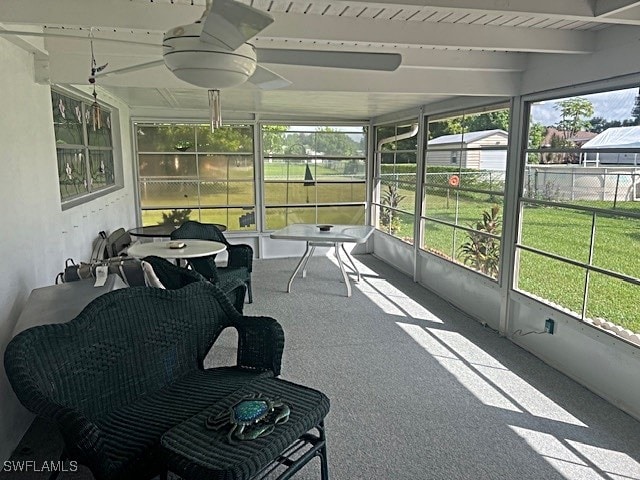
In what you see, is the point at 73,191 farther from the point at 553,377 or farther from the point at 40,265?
the point at 553,377

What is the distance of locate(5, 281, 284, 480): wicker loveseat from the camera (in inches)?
63.7

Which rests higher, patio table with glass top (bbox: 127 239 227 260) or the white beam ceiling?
the white beam ceiling

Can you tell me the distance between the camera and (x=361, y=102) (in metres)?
5.26

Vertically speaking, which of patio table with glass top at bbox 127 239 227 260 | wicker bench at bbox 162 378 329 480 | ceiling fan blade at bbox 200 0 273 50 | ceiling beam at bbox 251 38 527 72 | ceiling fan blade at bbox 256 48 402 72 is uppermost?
ceiling beam at bbox 251 38 527 72

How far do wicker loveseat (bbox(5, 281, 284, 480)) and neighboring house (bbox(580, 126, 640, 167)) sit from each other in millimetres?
2564

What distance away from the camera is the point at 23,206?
2.60 m

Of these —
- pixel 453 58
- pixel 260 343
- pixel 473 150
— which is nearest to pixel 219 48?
pixel 260 343

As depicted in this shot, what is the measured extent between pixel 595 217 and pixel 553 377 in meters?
1.19

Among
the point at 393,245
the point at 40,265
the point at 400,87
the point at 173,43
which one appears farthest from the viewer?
the point at 393,245

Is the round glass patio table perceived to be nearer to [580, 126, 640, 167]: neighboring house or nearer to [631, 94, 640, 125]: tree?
[580, 126, 640, 167]: neighboring house

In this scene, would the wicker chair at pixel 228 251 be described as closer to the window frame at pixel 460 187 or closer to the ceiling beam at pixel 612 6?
the window frame at pixel 460 187

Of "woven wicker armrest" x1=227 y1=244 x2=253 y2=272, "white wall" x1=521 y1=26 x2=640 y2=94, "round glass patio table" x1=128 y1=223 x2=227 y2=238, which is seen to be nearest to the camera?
"white wall" x1=521 y1=26 x2=640 y2=94

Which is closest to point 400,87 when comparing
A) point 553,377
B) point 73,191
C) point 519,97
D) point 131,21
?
point 519,97

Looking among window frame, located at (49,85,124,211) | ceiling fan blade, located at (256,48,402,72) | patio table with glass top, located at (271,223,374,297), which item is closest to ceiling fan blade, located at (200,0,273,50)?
ceiling fan blade, located at (256,48,402,72)
